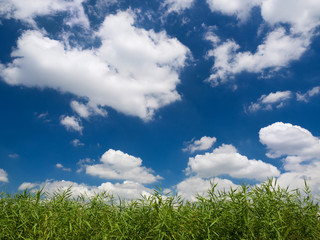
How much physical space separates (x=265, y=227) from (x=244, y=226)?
290mm

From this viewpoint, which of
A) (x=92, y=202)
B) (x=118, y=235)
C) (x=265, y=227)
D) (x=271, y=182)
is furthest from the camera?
(x=92, y=202)

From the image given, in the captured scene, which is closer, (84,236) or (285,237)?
(285,237)

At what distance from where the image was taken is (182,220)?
471 cm

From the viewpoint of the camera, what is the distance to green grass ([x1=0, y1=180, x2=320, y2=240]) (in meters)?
4.51

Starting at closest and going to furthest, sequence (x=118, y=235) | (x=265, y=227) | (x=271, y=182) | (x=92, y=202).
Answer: (x=265, y=227), (x=118, y=235), (x=271, y=182), (x=92, y=202)

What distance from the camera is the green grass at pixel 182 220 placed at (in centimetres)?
451

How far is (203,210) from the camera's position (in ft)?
16.7

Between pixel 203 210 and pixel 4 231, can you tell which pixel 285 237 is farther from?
pixel 4 231

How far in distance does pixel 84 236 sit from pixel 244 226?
245 centimetres

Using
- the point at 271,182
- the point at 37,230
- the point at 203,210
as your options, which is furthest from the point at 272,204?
the point at 37,230

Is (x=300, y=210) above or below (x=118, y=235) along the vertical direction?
above

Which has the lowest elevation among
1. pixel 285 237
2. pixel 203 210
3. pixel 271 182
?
pixel 285 237

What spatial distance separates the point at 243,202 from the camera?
4.85m

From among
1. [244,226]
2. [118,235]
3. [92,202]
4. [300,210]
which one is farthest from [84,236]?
[300,210]
